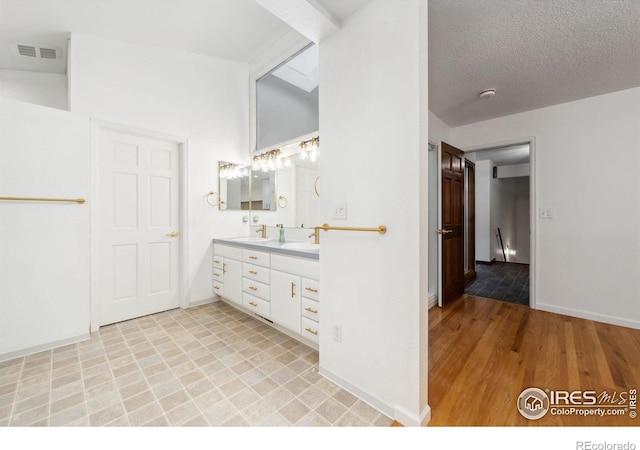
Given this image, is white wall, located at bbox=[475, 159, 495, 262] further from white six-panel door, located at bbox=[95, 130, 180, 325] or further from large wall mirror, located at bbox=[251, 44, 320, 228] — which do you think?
white six-panel door, located at bbox=[95, 130, 180, 325]

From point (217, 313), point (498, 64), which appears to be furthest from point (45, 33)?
point (498, 64)

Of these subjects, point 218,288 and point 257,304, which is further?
point 218,288

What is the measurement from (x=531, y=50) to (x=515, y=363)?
94.0 inches

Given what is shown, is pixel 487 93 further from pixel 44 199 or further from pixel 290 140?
pixel 44 199

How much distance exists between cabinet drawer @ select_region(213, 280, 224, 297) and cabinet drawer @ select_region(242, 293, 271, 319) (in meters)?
0.50

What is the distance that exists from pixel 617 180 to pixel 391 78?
2.92m

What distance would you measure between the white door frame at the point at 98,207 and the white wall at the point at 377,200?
201 cm

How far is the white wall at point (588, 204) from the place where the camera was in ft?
8.16

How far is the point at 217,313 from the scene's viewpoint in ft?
9.27

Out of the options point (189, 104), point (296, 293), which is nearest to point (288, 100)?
point (189, 104)

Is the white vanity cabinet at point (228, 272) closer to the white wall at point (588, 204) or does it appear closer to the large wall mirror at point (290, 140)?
the large wall mirror at point (290, 140)

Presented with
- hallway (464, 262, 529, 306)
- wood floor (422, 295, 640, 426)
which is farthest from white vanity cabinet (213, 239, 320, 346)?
hallway (464, 262, 529, 306)

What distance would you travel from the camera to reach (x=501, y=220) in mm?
6266

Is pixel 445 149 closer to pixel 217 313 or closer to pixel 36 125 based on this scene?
pixel 217 313
